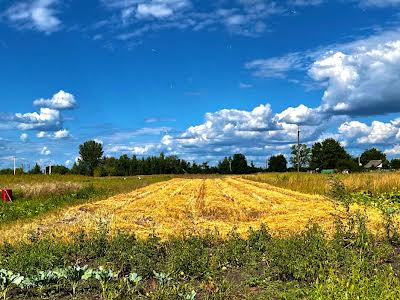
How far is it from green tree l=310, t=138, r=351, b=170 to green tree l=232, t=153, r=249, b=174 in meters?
17.4

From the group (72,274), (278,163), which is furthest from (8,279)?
(278,163)

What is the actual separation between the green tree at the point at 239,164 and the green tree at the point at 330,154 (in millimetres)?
17396

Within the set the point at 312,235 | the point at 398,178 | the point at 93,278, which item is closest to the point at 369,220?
the point at 312,235

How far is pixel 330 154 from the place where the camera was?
115m

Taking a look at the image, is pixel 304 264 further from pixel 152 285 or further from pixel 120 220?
pixel 120 220

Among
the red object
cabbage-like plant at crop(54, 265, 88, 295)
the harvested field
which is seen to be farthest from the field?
the red object

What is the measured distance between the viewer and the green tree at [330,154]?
114438mm

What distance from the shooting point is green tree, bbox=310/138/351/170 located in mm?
114438

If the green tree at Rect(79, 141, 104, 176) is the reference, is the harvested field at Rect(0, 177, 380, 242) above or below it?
below

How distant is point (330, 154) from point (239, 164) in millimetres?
21263

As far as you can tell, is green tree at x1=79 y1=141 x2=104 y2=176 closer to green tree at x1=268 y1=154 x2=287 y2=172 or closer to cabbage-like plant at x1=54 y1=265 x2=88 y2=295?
green tree at x1=268 y1=154 x2=287 y2=172

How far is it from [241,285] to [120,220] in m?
7.63

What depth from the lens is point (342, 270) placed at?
732 centimetres

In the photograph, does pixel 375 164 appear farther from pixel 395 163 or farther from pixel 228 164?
pixel 228 164
